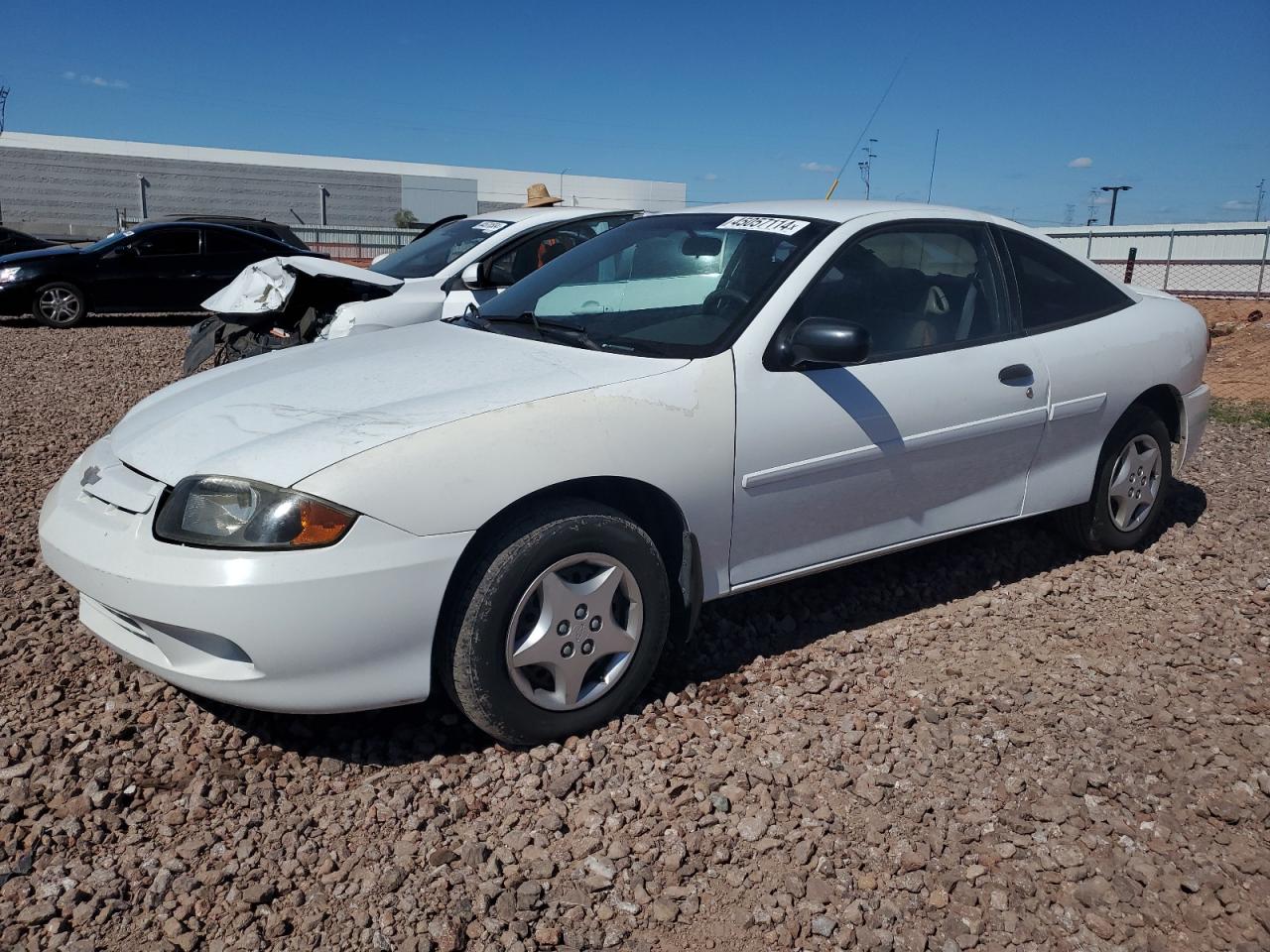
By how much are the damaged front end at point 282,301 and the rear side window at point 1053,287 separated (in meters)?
4.27

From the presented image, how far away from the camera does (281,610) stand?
8.91 ft

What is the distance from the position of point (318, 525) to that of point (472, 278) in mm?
4676

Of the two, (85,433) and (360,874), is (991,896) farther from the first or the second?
(85,433)

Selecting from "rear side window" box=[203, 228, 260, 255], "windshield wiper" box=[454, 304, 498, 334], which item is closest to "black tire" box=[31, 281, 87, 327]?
"rear side window" box=[203, 228, 260, 255]

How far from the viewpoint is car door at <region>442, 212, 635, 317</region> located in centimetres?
713

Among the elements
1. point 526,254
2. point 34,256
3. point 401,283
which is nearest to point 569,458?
point 401,283

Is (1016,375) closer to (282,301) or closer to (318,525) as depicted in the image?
(318,525)

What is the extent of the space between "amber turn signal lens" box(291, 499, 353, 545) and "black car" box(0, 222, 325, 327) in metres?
12.9

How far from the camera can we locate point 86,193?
52.4 meters

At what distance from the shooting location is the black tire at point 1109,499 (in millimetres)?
4637

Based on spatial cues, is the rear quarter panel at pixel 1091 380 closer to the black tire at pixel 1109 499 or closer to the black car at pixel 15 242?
the black tire at pixel 1109 499

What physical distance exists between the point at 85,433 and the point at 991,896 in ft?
21.5

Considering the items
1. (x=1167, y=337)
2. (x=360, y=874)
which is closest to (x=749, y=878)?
(x=360, y=874)

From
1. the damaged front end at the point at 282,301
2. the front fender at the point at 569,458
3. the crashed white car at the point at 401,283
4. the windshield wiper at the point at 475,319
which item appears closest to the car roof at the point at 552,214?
the crashed white car at the point at 401,283
